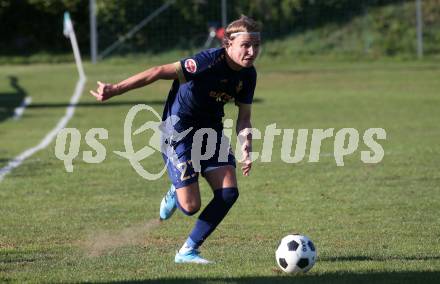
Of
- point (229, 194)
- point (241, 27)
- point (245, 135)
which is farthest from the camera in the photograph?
point (245, 135)

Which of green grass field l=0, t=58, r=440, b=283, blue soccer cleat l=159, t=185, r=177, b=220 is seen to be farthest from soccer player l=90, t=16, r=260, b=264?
blue soccer cleat l=159, t=185, r=177, b=220

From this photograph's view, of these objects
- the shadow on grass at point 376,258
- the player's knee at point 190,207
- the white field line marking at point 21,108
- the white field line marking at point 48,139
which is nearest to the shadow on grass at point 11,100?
the white field line marking at point 21,108

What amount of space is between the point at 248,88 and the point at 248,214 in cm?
286

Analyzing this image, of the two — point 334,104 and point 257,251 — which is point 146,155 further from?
point 334,104

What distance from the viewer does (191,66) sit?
7.65 metres

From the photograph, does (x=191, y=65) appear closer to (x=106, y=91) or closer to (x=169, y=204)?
(x=106, y=91)

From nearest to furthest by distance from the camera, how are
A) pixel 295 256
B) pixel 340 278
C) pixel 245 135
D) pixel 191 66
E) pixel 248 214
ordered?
1. pixel 340 278
2. pixel 295 256
3. pixel 191 66
4. pixel 245 135
5. pixel 248 214

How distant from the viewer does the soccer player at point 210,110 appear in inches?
300

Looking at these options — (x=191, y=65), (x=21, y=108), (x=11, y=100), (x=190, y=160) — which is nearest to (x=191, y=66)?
(x=191, y=65)

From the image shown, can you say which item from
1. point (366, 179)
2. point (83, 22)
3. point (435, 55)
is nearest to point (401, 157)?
point (366, 179)

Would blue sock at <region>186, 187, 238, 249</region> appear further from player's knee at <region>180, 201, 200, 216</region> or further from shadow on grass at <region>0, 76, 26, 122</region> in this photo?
shadow on grass at <region>0, 76, 26, 122</region>

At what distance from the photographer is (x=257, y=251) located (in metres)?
8.31

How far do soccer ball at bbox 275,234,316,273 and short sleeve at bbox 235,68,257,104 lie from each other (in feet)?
4.19

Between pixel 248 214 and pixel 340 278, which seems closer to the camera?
pixel 340 278
